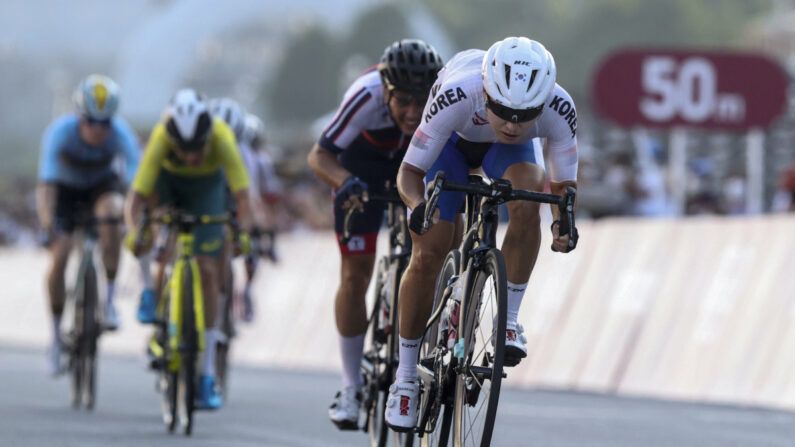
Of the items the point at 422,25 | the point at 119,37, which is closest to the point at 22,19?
the point at 119,37

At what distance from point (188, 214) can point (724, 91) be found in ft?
29.0

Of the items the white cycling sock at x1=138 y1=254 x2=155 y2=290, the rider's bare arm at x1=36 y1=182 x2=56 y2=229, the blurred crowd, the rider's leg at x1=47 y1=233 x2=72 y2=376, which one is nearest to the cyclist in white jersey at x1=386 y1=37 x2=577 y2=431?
the white cycling sock at x1=138 y1=254 x2=155 y2=290

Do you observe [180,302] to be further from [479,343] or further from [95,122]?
[479,343]

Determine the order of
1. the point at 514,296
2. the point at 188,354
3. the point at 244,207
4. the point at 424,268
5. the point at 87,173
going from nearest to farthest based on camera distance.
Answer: the point at 514,296 < the point at 424,268 < the point at 188,354 < the point at 244,207 < the point at 87,173

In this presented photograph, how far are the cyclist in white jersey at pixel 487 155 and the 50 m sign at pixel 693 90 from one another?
10919 millimetres

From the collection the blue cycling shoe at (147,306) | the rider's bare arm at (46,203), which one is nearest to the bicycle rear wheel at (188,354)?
the blue cycling shoe at (147,306)

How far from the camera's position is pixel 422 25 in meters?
150

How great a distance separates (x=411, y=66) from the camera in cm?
802

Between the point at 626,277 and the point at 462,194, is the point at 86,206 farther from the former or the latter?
the point at 462,194

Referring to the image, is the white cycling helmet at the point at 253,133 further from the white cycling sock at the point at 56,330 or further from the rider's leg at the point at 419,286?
the rider's leg at the point at 419,286

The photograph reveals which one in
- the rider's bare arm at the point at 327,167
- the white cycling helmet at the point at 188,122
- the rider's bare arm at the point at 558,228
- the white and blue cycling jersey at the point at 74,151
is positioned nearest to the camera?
the rider's bare arm at the point at 558,228

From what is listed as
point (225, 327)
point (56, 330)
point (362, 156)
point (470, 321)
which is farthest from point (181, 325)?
point (470, 321)

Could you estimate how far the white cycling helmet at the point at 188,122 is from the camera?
33.4 feet

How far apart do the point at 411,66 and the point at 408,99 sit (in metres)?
0.18
